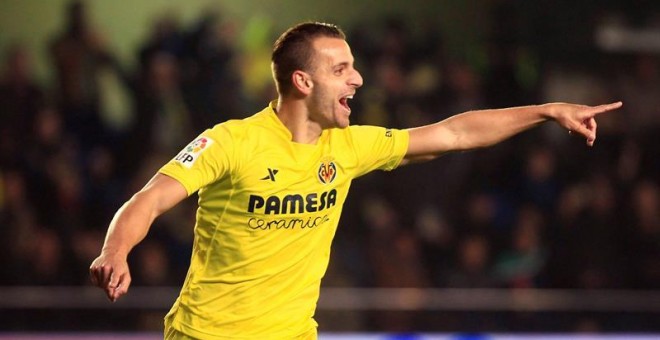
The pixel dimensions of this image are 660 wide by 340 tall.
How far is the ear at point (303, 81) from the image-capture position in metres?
4.21

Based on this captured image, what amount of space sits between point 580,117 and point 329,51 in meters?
0.91

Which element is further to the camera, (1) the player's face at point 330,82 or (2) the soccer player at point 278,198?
(1) the player's face at point 330,82

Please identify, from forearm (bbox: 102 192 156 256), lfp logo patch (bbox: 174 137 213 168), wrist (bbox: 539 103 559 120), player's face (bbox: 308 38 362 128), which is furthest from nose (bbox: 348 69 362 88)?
forearm (bbox: 102 192 156 256)

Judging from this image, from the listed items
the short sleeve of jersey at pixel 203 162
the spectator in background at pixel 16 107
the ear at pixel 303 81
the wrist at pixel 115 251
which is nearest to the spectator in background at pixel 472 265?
the spectator in background at pixel 16 107

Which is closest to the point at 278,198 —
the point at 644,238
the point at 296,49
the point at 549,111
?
the point at 296,49

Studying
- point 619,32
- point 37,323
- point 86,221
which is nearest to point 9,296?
point 37,323

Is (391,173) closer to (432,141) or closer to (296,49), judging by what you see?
(432,141)

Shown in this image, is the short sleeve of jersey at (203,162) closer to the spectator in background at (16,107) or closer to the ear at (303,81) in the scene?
the ear at (303,81)

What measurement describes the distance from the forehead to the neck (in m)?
0.17

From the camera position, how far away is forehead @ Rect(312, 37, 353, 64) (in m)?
4.20

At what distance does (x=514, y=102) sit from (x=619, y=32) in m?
1.24

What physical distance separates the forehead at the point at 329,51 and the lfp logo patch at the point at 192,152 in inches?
20.4

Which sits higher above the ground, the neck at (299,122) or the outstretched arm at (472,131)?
the outstretched arm at (472,131)

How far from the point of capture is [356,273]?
8727 millimetres
